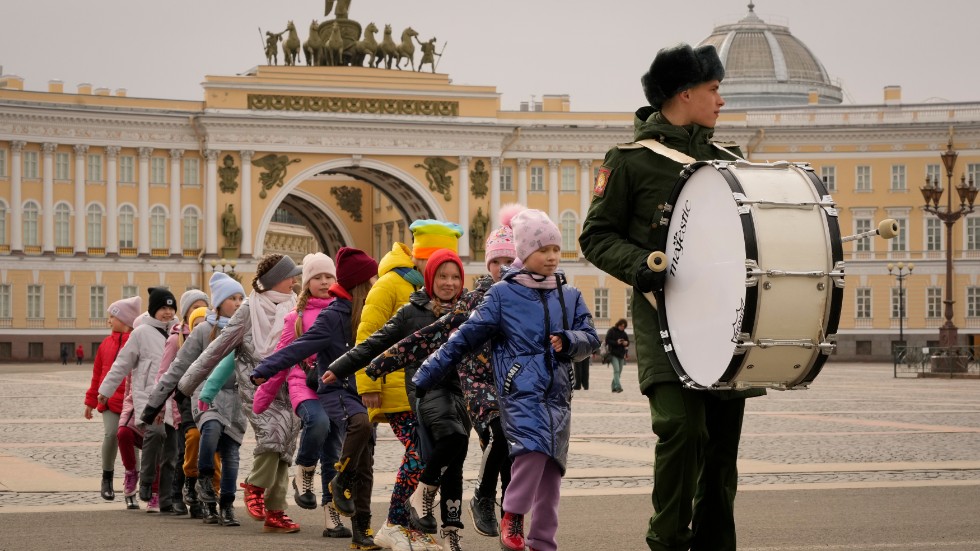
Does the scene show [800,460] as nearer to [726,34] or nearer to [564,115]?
[564,115]

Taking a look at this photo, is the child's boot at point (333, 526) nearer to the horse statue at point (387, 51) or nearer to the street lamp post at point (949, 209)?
Answer: the street lamp post at point (949, 209)

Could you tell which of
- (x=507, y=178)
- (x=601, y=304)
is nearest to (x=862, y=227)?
(x=601, y=304)

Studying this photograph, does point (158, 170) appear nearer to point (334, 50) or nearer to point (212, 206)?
point (212, 206)

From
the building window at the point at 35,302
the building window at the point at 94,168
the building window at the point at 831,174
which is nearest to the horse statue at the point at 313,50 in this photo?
the building window at the point at 94,168

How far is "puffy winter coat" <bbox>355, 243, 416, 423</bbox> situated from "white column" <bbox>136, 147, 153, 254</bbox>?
54554 mm

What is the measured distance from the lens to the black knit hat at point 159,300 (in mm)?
12984

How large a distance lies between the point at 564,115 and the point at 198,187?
49.6ft

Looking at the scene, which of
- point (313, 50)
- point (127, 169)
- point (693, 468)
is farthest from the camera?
point (313, 50)

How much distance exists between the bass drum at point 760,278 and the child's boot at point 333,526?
4458 mm

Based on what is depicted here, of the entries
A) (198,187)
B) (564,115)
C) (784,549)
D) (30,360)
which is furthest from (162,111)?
(784,549)

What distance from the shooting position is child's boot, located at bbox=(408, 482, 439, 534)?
9.16 meters

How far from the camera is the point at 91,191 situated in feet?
206

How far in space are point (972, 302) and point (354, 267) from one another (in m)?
61.1

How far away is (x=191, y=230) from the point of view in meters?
64.2
